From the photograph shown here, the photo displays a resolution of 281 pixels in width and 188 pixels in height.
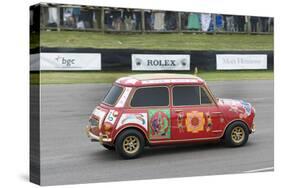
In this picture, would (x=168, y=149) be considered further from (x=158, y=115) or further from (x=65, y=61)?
(x=65, y=61)

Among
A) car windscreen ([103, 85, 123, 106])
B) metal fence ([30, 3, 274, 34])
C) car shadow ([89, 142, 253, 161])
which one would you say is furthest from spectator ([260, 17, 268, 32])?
car windscreen ([103, 85, 123, 106])

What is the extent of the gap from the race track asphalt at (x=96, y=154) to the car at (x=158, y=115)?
180 millimetres

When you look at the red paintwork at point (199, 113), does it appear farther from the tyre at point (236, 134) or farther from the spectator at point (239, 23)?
the spectator at point (239, 23)

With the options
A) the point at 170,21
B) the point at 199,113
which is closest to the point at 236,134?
the point at 199,113

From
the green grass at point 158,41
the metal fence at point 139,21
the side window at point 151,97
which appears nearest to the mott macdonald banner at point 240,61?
the green grass at point 158,41

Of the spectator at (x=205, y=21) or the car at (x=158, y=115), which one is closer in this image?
the car at (x=158, y=115)

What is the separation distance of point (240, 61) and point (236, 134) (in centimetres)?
162

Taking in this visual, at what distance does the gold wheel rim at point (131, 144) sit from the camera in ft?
34.3

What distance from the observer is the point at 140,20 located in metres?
10.8

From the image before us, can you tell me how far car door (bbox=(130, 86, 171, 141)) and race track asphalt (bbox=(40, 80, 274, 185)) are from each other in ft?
1.47

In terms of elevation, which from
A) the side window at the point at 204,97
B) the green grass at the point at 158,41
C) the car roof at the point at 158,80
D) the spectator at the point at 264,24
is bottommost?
the side window at the point at 204,97

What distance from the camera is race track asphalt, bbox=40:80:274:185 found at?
9.95 metres

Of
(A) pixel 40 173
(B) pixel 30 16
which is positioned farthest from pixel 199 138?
Answer: (B) pixel 30 16

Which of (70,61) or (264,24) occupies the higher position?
(264,24)
